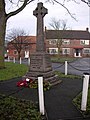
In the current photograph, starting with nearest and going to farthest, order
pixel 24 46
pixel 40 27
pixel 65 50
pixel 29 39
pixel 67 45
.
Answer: pixel 40 27
pixel 24 46
pixel 29 39
pixel 65 50
pixel 67 45

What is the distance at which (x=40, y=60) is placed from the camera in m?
10.6

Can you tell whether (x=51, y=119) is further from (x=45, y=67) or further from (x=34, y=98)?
(x=45, y=67)

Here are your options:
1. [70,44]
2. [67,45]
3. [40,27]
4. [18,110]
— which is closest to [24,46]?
[67,45]

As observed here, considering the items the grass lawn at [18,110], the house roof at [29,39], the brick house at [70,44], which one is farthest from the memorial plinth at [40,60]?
the brick house at [70,44]

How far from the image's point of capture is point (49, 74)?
1066cm

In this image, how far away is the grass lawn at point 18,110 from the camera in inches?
216

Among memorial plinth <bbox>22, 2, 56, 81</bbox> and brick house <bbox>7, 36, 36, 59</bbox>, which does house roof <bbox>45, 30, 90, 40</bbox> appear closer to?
brick house <bbox>7, 36, 36, 59</bbox>

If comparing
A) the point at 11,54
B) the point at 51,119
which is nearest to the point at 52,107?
the point at 51,119

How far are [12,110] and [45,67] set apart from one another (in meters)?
4.90

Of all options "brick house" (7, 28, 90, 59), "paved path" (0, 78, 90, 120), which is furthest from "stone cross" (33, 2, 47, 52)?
"brick house" (7, 28, 90, 59)

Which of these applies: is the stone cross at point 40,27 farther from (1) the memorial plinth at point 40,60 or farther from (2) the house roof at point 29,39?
(2) the house roof at point 29,39

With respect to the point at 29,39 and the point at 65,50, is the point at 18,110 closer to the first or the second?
the point at 29,39

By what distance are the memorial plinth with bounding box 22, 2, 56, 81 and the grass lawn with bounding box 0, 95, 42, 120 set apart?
3472mm

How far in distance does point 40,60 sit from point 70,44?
52.0 meters
